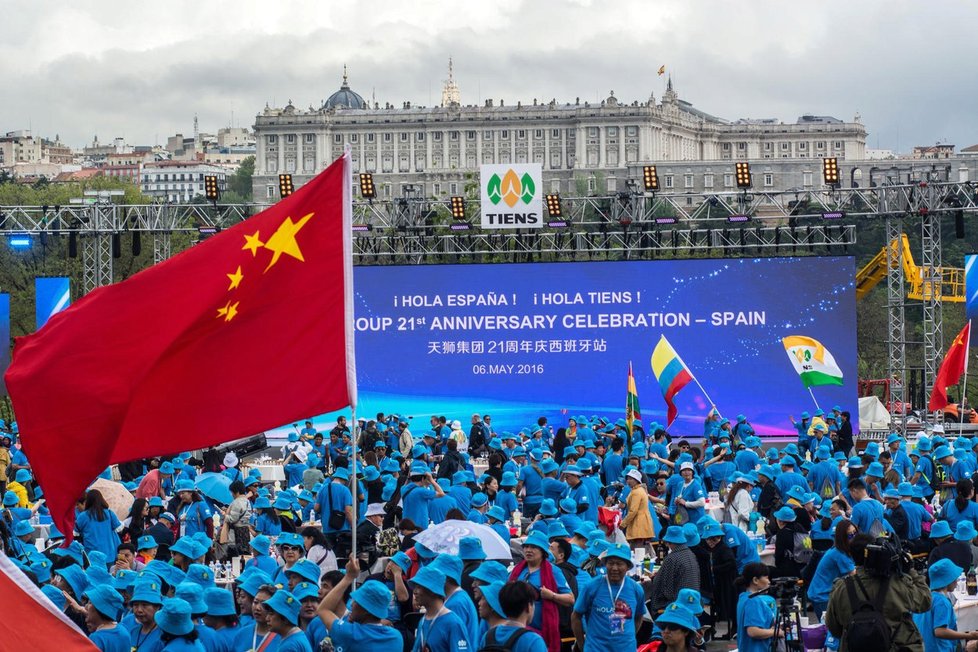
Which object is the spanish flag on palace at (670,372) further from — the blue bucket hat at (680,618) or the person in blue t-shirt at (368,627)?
the person in blue t-shirt at (368,627)

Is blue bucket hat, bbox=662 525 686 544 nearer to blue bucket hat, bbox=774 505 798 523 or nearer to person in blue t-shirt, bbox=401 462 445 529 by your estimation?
blue bucket hat, bbox=774 505 798 523

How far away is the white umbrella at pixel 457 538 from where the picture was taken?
35.3 feet

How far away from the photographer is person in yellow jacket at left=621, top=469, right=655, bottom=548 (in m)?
15.8

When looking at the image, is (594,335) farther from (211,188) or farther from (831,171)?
(211,188)

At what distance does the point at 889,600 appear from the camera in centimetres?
842

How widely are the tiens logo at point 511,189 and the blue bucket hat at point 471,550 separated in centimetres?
2389

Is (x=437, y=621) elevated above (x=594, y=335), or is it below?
below

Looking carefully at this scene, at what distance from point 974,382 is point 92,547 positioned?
52.5m

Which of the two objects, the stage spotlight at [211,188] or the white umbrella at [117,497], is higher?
the stage spotlight at [211,188]

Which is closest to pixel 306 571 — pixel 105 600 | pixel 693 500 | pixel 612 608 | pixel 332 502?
pixel 105 600

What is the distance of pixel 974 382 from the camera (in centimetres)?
6250

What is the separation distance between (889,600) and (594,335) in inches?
1034

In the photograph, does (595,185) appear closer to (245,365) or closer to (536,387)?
(536,387)

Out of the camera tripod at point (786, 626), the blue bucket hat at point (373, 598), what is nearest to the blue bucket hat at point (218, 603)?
the blue bucket hat at point (373, 598)
